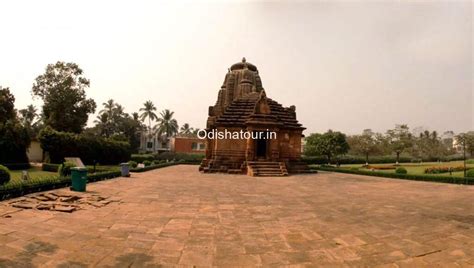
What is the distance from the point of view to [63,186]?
36.3 feet

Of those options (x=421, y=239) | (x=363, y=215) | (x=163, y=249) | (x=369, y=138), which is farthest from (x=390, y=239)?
(x=369, y=138)

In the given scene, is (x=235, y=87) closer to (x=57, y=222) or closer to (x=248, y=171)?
(x=248, y=171)

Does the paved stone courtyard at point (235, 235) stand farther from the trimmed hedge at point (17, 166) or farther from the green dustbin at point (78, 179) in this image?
the trimmed hedge at point (17, 166)

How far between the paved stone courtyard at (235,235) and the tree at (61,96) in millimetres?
33992

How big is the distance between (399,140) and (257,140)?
3533 centimetres

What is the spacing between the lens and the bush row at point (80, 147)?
28.5m

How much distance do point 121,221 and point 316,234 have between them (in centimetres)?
424

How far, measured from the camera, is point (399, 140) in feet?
156

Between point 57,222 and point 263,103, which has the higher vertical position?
point 263,103

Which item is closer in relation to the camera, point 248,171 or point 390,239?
point 390,239

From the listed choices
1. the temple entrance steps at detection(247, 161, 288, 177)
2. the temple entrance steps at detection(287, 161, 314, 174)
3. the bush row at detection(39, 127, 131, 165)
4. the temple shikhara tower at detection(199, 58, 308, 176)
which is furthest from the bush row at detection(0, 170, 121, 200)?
the bush row at detection(39, 127, 131, 165)

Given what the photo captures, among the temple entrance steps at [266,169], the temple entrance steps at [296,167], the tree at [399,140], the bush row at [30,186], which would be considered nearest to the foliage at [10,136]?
the bush row at [30,186]

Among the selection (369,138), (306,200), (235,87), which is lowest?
(306,200)

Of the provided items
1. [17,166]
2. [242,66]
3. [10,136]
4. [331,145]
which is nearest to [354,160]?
[331,145]
